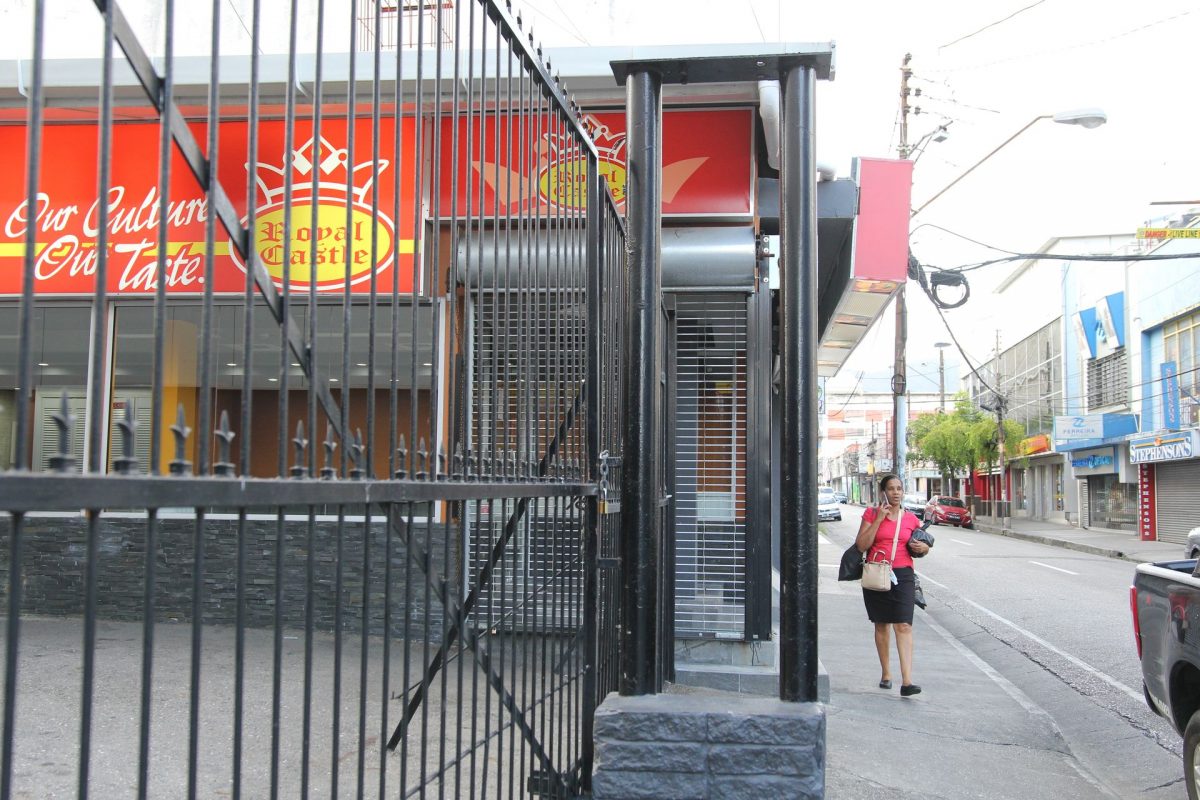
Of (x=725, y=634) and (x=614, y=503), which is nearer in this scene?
(x=614, y=503)

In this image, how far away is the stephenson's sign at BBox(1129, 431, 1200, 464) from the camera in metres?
31.2

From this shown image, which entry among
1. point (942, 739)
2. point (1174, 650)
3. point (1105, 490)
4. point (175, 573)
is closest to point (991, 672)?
point (942, 739)

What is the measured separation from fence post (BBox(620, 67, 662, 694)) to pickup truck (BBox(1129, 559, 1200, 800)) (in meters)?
3.10

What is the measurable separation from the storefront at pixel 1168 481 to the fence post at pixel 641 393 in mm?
31302

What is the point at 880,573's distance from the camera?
8.70 meters

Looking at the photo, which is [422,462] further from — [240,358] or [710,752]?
[240,358]

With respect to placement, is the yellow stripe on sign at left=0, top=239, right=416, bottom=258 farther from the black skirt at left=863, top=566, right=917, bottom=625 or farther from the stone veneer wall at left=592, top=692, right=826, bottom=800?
the stone veneer wall at left=592, top=692, right=826, bottom=800

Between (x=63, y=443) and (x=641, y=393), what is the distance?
3.24 meters

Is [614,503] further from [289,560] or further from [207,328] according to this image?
[289,560]

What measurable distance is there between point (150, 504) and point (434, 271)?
1.32 meters

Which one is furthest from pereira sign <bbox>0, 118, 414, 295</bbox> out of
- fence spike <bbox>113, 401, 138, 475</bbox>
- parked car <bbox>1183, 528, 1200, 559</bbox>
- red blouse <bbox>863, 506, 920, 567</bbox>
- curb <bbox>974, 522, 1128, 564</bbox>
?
curb <bbox>974, 522, 1128, 564</bbox>

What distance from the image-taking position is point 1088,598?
16688 mm

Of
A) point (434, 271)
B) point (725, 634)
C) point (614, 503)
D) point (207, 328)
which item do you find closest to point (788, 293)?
point (614, 503)

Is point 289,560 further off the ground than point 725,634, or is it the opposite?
point 289,560
